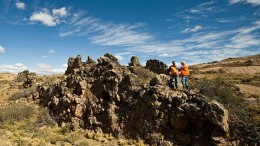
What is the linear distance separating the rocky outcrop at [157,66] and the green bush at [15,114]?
14234mm

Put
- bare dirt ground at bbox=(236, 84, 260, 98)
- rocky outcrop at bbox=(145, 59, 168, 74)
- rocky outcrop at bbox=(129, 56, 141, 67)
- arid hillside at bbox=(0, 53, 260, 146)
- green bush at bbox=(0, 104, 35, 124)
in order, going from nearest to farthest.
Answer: arid hillside at bbox=(0, 53, 260, 146) < green bush at bbox=(0, 104, 35, 124) < bare dirt ground at bbox=(236, 84, 260, 98) < rocky outcrop at bbox=(145, 59, 168, 74) < rocky outcrop at bbox=(129, 56, 141, 67)

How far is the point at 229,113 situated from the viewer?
1550cm

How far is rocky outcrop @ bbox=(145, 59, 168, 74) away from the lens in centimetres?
2978

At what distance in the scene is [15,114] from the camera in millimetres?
20828

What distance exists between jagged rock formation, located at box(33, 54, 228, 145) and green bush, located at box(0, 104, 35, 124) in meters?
1.55

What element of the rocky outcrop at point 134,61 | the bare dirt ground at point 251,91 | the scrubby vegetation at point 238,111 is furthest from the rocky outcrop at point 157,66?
the scrubby vegetation at point 238,111

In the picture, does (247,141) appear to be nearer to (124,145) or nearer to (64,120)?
(124,145)

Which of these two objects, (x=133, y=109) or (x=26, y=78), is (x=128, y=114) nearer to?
(x=133, y=109)

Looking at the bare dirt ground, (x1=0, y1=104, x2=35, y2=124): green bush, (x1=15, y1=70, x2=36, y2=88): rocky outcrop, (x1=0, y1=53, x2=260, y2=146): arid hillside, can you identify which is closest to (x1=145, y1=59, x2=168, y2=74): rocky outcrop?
the bare dirt ground

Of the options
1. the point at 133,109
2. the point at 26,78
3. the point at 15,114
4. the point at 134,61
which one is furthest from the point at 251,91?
the point at 26,78

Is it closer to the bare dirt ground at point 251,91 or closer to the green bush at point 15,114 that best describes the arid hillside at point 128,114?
the green bush at point 15,114

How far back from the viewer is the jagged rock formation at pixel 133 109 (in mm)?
15086

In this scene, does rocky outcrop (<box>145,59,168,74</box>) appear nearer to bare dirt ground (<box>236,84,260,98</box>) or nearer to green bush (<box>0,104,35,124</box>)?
bare dirt ground (<box>236,84,260,98</box>)

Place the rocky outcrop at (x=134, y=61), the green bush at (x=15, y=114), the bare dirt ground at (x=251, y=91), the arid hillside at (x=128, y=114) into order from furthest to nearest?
the rocky outcrop at (x=134, y=61) < the bare dirt ground at (x=251, y=91) < the green bush at (x=15, y=114) < the arid hillside at (x=128, y=114)
